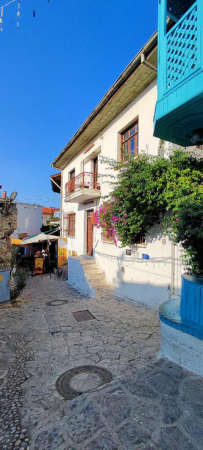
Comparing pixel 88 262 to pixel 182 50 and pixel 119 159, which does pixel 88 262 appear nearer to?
pixel 119 159

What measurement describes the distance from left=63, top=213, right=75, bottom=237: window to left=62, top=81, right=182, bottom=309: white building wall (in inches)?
150

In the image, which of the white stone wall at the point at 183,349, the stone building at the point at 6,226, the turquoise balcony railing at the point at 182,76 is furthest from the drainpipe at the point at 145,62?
the white stone wall at the point at 183,349

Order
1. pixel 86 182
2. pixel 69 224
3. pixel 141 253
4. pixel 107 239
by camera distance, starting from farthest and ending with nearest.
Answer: pixel 69 224, pixel 86 182, pixel 107 239, pixel 141 253

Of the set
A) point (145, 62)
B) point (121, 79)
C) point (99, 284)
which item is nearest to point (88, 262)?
point (99, 284)

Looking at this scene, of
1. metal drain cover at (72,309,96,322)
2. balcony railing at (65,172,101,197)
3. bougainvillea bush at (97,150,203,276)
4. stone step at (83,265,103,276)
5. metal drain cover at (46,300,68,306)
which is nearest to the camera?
bougainvillea bush at (97,150,203,276)

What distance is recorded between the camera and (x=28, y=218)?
70.5ft

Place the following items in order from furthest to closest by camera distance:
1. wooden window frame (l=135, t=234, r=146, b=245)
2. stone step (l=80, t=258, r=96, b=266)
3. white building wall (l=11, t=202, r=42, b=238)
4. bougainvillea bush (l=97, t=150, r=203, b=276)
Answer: white building wall (l=11, t=202, r=42, b=238), stone step (l=80, t=258, r=96, b=266), wooden window frame (l=135, t=234, r=146, b=245), bougainvillea bush (l=97, t=150, r=203, b=276)

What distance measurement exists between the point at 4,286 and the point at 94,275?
3624 millimetres

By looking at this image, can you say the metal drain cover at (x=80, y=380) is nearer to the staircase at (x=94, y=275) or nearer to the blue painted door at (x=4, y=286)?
the blue painted door at (x=4, y=286)

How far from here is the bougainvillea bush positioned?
128 inches

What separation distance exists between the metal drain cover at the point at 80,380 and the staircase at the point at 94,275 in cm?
492

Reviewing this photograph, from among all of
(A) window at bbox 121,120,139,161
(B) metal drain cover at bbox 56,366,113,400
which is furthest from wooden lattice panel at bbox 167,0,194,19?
(B) metal drain cover at bbox 56,366,113,400

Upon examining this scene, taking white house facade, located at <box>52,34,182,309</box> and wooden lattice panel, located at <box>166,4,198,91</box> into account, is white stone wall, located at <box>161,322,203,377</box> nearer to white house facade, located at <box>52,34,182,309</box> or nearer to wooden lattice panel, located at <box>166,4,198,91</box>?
white house facade, located at <box>52,34,182,309</box>

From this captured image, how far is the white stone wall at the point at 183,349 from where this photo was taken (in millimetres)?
2830
